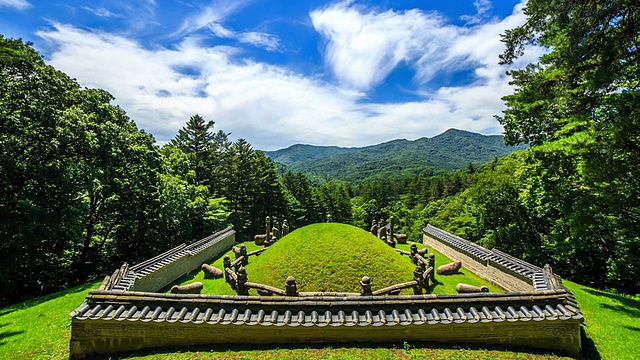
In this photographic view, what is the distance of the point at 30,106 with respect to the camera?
36.6 feet

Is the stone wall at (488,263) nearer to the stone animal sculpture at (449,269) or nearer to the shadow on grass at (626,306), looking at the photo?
the stone animal sculpture at (449,269)

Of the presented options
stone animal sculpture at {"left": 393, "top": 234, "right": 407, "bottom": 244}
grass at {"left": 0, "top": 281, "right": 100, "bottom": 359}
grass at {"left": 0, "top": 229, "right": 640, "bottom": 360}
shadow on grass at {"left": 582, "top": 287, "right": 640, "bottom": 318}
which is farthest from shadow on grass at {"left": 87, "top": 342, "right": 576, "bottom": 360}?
stone animal sculpture at {"left": 393, "top": 234, "right": 407, "bottom": 244}

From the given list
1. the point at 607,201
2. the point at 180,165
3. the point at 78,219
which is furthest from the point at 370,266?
the point at 180,165

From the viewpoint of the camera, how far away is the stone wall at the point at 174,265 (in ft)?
36.2

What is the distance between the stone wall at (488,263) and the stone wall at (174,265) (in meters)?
14.4

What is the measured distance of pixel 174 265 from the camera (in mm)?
13406

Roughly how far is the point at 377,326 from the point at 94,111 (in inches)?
753

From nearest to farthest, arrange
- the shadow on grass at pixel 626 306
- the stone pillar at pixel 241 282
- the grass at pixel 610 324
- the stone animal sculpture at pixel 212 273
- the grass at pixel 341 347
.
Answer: the grass at pixel 341 347
the grass at pixel 610 324
the shadow on grass at pixel 626 306
the stone pillar at pixel 241 282
the stone animal sculpture at pixel 212 273

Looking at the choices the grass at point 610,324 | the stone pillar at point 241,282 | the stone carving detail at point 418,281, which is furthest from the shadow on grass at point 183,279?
the grass at point 610,324

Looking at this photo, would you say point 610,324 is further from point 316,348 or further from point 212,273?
point 212,273

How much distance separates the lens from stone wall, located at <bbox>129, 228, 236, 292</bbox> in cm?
1104

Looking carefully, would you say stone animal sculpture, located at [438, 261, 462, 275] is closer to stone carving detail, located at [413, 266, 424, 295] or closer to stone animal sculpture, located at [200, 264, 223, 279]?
stone carving detail, located at [413, 266, 424, 295]

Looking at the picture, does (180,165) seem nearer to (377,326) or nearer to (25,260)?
(25,260)

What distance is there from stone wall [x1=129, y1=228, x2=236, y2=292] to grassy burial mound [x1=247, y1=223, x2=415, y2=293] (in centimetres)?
418
